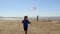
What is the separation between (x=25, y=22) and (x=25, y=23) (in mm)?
76

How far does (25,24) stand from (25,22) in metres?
0.15

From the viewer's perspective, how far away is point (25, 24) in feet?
38.2

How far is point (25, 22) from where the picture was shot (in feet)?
38.0

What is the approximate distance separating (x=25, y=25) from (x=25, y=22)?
0.23 metres

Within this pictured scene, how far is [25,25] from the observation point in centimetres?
1167

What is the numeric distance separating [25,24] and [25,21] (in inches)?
8.7

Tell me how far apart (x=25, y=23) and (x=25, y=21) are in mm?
146

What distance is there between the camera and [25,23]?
1161 centimetres

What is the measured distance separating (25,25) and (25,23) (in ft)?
0.52
